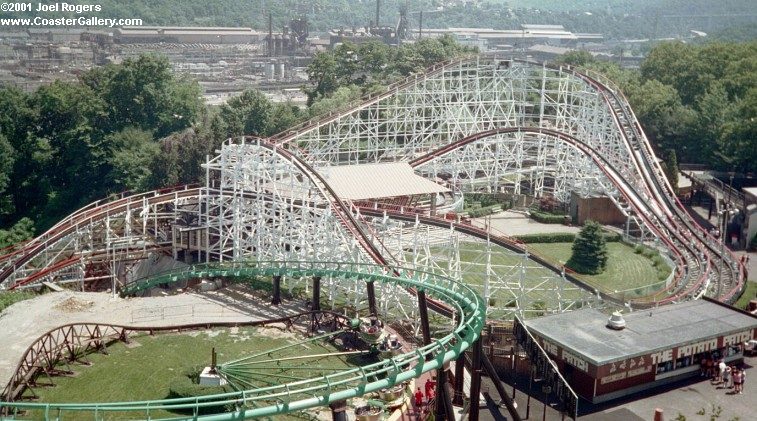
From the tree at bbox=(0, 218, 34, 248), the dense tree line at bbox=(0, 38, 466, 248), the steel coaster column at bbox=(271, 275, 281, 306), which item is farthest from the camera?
the dense tree line at bbox=(0, 38, 466, 248)

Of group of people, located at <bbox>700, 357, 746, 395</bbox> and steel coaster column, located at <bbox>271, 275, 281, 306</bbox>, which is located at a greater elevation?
steel coaster column, located at <bbox>271, 275, 281, 306</bbox>

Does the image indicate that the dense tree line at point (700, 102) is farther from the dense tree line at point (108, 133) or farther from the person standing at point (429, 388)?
the person standing at point (429, 388)

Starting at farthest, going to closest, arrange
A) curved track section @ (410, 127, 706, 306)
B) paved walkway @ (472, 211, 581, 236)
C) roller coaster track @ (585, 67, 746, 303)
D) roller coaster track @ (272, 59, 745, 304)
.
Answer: paved walkway @ (472, 211, 581, 236) → roller coaster track @ (585, 67, 746, 303) → roller coaster track @ (272, 59, 745, 304) → curved track section @ (410, 127, 706, 306)

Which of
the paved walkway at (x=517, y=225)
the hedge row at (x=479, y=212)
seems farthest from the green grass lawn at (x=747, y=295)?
the hedge row at (x=479, y=212)

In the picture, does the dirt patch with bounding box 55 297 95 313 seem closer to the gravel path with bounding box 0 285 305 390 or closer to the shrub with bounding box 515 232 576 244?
the gravel path with bounding box 0 285 305 390

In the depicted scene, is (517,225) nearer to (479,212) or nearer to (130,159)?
(479,212)

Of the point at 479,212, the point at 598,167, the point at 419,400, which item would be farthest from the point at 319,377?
the point at 479,212

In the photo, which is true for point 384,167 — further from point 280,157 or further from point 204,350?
point 204,350

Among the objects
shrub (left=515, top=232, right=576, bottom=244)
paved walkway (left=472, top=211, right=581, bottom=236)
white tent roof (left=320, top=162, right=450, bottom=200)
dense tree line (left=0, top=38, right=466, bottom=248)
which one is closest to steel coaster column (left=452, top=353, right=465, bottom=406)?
white tent roof (left=320, top=162, right=450, bottom=200)
